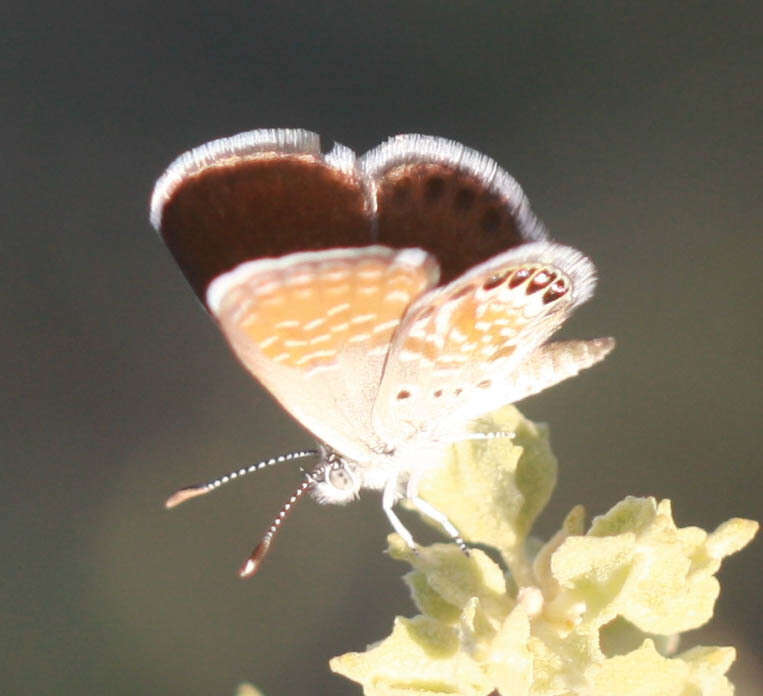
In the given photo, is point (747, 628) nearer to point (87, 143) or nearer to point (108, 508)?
point (108, 508)

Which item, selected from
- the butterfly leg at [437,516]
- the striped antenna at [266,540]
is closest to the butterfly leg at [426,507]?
the butterfly leg at [437,516]

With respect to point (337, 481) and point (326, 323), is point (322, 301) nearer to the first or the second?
point (326, 323)

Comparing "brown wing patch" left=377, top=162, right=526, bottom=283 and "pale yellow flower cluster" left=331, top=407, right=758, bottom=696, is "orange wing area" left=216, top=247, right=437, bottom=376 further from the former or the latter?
"pale yellow flower cluster" left=331, top=407, right=758, bottom=696

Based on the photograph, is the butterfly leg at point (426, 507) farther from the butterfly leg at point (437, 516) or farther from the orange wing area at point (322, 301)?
the orange wing area at point (322, 301)

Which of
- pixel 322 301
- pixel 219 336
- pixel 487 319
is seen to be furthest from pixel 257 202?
pixel 219 336

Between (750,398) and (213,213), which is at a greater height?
(213,213)

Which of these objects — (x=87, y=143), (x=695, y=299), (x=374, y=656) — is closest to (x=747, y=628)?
(x=695, y=299)

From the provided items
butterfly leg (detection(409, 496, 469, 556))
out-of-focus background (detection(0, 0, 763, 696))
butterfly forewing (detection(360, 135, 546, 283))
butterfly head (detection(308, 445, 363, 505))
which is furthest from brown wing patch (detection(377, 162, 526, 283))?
out-of-focus background (detection(0, 0, 763, 696))
